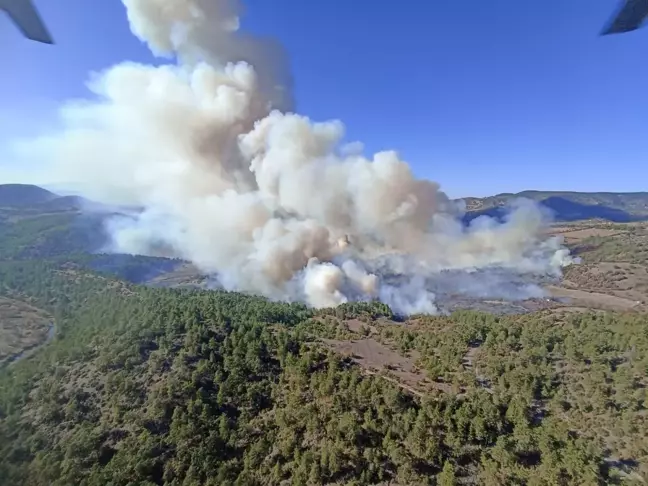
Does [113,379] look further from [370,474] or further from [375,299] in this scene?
[375,299]

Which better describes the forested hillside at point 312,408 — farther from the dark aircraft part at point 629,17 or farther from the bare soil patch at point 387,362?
the dark aircraft part at point 629,17

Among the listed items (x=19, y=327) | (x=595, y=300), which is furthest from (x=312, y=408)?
(x=595, y=300)

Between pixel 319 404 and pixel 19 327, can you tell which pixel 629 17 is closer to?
pixel 319 404

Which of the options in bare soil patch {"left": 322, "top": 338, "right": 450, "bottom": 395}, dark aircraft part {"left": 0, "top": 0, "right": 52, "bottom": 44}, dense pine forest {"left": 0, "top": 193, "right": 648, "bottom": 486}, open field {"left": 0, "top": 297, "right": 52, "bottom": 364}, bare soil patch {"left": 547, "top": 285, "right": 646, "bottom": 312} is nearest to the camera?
dark aircraft part {"left": 0, "top": 0, "right": 52, "bottom": 44}

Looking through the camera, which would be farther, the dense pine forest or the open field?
the open field

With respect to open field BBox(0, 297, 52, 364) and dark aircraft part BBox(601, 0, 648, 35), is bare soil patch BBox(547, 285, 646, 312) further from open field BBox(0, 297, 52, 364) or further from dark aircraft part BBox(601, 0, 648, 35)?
open field BBox(0, 297, 52, 364)

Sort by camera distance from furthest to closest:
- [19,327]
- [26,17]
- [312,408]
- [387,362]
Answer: [19,327] → [387,362] → [312,408] → [26,17]

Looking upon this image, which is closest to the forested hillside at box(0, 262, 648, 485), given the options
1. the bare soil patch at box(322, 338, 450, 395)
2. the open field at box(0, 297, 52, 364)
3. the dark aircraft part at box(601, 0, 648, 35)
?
the bare soil patch at box(322, 338, 450, 395)
